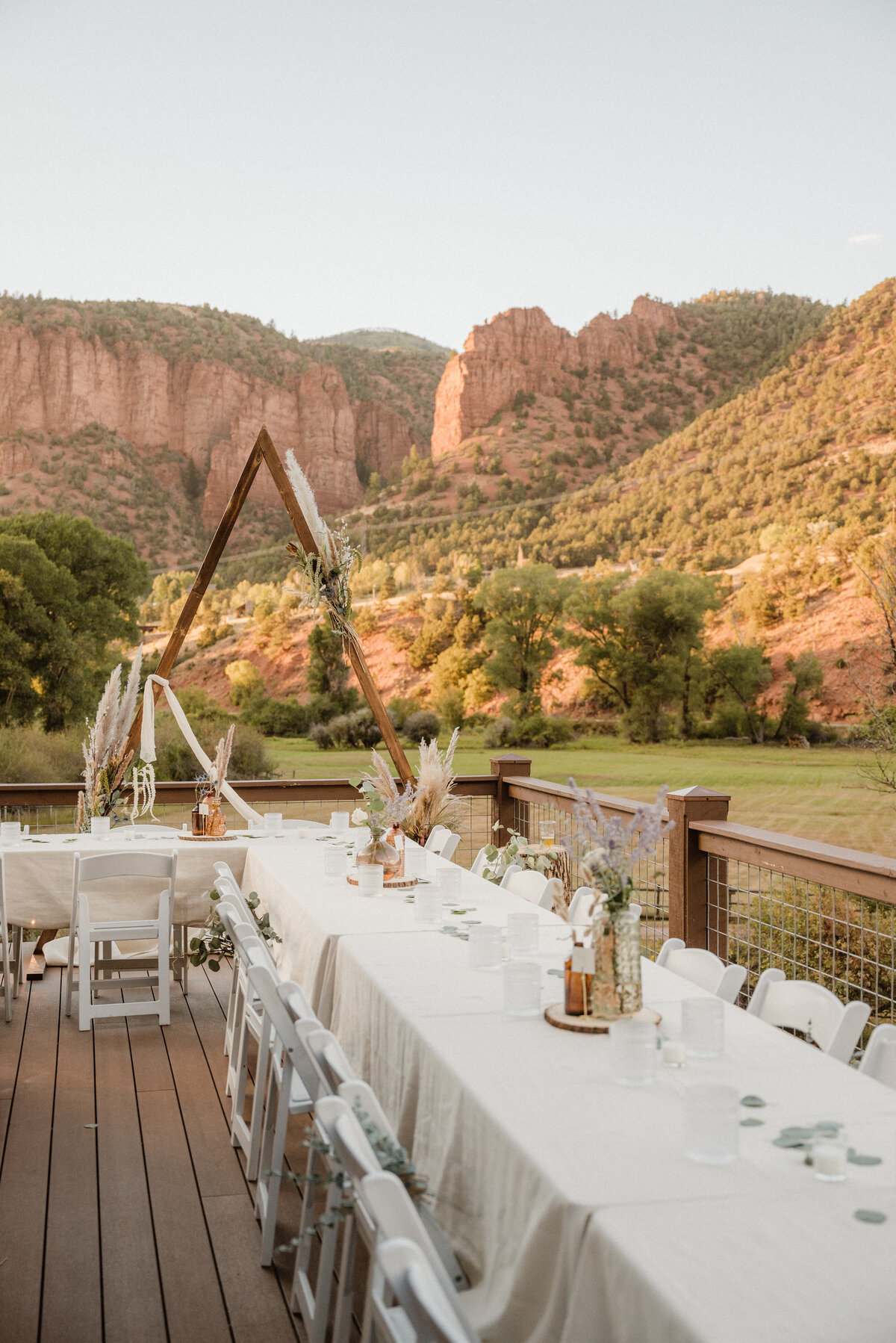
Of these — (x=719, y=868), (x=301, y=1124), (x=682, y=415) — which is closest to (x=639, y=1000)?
(x=301, y=1124)

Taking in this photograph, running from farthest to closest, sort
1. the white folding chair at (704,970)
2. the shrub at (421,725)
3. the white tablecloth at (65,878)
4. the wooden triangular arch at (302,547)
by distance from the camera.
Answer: the shrub at (421,725) → the wooden triangular arch at (302,547) → the white tablecloth at (65,878) → the white folding chair at (704,970)

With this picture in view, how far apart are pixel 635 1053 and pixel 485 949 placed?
0.85m

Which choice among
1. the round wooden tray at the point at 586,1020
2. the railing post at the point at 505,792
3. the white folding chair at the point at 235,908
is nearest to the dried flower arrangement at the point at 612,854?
the round wooden tray at the point at 586,1020

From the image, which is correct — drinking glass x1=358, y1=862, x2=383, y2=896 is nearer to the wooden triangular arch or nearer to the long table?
the long table

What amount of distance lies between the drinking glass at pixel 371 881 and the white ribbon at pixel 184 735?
6.30ft

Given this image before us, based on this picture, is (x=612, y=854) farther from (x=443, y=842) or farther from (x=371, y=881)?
(x=443, y=842)

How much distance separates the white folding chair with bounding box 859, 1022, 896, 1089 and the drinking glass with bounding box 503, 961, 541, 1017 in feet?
2.21

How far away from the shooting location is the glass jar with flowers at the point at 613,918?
220 centimetres

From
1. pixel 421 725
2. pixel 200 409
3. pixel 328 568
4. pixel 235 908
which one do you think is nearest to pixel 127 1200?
pixel 235 908

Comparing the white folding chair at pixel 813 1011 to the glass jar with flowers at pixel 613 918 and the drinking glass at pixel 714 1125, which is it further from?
the drinking glass at pixel 714 1125

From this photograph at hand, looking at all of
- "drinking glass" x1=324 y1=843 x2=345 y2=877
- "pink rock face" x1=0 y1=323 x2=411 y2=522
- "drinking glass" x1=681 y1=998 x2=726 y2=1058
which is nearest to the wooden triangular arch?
"drinking glass" x1=324 y1=843 x2=345 y2=877

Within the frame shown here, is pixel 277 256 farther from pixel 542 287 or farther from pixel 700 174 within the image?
pixel 700 174

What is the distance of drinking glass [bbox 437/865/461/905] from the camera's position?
370 centimetres

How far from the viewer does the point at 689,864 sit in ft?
13.2
